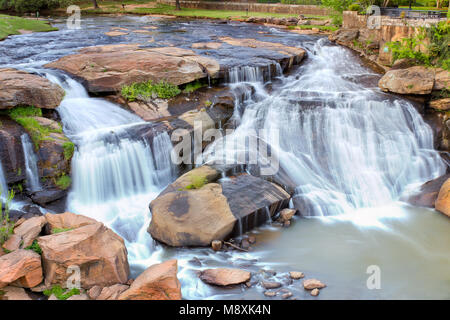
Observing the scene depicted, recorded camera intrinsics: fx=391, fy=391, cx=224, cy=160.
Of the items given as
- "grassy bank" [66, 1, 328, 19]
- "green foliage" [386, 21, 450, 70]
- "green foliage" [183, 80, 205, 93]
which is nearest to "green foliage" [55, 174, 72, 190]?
"green foliage" [183, 80, 205, 93]

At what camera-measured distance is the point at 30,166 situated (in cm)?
869

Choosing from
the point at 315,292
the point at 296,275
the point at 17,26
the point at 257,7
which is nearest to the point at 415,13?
the point at 296,275

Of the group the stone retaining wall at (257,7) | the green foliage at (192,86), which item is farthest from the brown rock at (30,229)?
the stone retaining wall at (257,7)

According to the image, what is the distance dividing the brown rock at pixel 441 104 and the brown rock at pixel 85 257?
10369 mm

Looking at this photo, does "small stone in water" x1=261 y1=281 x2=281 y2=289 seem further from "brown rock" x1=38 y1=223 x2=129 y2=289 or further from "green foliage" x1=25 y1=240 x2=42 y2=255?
"green foliage" x1=25 y1=240 x2=42 y2=255

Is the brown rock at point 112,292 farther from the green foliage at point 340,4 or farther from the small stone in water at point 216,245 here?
the green foliage at point 340,4

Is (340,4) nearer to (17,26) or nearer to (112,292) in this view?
(17,26)

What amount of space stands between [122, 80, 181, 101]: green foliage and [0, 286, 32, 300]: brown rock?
257 inches

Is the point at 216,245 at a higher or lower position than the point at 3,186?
lower

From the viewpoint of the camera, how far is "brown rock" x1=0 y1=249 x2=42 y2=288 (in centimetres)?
593

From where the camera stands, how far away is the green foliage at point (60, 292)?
6.12m

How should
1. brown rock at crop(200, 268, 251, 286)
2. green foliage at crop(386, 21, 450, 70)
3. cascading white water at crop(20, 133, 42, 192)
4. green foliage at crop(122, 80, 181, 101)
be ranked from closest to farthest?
brown rock at crop(200, 268, 251, 286), cascading white water at crop(20, 133, 42, 192), green foliage at crop(122, 80, 181, 101), green foliage at crop(386, 21, 450, 70)

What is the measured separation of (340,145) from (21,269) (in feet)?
27.7

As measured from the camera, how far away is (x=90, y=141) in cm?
969
